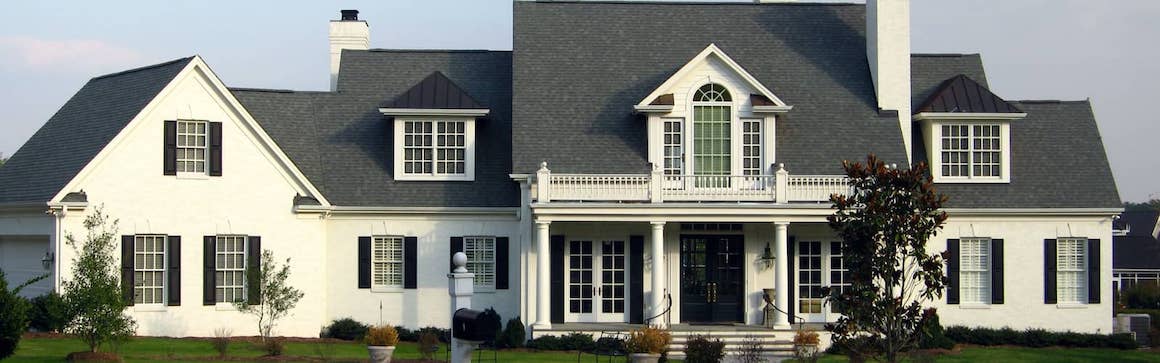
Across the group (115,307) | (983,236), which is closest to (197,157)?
(115,307)

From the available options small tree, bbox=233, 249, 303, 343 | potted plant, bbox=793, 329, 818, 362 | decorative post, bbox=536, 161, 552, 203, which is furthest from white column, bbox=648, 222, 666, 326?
small tree, bbox=233, 249, 303, 343

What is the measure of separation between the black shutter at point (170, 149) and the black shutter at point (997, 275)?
65.7ft

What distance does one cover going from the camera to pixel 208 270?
32906 millimetres

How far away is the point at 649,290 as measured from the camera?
113 feet

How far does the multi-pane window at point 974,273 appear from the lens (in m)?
35.1

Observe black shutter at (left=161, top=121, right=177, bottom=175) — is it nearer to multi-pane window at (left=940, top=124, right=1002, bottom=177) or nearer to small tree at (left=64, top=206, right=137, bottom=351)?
small tree at (left=64, top=206, right=137, bottom=351)

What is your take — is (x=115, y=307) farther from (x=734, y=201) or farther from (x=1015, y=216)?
(x=1015, y=216)

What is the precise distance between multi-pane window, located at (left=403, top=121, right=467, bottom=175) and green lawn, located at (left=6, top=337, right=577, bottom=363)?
4847 mm

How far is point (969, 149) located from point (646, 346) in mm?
12903

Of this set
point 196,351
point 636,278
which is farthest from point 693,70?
point 196,351

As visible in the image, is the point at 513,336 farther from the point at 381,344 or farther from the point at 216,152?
the point at 216,152

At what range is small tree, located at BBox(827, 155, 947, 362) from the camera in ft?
76.6

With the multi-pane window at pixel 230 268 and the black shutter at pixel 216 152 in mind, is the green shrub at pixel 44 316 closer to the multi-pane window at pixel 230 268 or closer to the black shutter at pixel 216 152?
the multi-pane window at pixel 230 268

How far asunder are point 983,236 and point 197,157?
1930 cm
